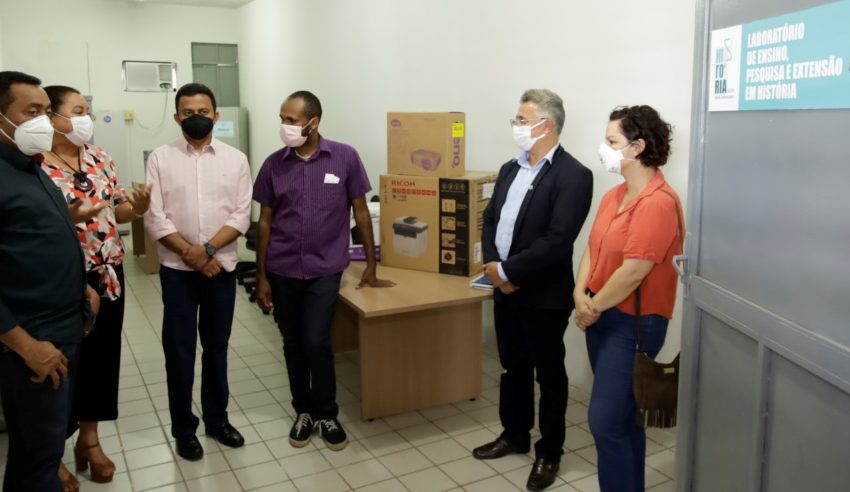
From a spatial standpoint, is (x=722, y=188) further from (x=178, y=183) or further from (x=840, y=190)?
(x=178, y=183)

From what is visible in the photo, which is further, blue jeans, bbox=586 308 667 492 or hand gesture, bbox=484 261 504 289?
hand gesture, bbox=484 261 504 289

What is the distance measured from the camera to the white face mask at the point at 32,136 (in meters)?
1.91

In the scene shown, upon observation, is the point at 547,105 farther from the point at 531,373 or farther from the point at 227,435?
the point at 227,435

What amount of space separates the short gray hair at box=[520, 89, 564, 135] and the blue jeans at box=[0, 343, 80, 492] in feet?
6.22

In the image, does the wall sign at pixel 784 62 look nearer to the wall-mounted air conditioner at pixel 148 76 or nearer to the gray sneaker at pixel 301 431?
the gray sneaker at pixel 301 431

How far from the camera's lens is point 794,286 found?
60.7 inches

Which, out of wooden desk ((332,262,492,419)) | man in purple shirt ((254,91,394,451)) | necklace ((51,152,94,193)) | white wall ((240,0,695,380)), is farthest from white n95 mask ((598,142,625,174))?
necklace ((51,152,94,193))

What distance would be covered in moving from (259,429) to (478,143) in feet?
7.11

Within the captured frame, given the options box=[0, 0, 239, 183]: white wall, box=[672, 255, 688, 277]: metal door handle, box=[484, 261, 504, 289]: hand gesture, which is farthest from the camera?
box=[0, 0, 239, 183]: white wall

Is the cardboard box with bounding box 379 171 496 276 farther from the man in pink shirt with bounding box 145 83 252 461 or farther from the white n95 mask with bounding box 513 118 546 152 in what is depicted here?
the man in pink shirt with bounding box 145 83 252 461

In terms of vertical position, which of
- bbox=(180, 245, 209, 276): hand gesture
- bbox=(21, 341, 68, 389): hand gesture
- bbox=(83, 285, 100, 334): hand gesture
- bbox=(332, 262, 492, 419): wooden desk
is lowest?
bbox=(332, 262, 492, 419): wooden desk

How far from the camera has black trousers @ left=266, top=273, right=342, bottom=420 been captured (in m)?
3.09

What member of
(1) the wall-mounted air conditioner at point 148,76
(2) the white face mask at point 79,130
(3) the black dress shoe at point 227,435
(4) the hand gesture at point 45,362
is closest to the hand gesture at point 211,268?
(2) the white face mask at point 79,130

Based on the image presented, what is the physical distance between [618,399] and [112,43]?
8115mm
